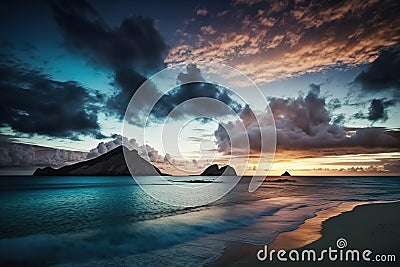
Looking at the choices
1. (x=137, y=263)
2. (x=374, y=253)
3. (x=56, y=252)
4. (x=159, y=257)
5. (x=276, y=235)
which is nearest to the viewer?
(x=374, y=253)

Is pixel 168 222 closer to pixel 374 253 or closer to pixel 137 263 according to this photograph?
pixel 137 263

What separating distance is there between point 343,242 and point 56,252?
14.2 m

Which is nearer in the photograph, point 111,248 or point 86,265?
point 86,265

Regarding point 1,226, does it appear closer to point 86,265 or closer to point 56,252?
point 56,252

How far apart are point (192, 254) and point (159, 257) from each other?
1.48 metres

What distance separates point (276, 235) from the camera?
47.6 ft

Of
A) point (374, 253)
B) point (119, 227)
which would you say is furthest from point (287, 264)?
point (119, 227)

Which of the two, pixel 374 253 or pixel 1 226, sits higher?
pixel 374 253

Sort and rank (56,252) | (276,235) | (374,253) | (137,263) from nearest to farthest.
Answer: (374,253), (137,263), (56,252), (276,235)

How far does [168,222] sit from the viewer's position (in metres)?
21.0

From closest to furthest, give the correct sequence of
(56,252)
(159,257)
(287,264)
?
(287,264) < (159,257) < (56,252)

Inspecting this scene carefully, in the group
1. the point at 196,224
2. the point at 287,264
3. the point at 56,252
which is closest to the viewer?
the point at 287,264

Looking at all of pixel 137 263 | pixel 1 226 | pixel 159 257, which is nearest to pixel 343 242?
pixel 159 257

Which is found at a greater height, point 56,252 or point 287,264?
point 287,264
